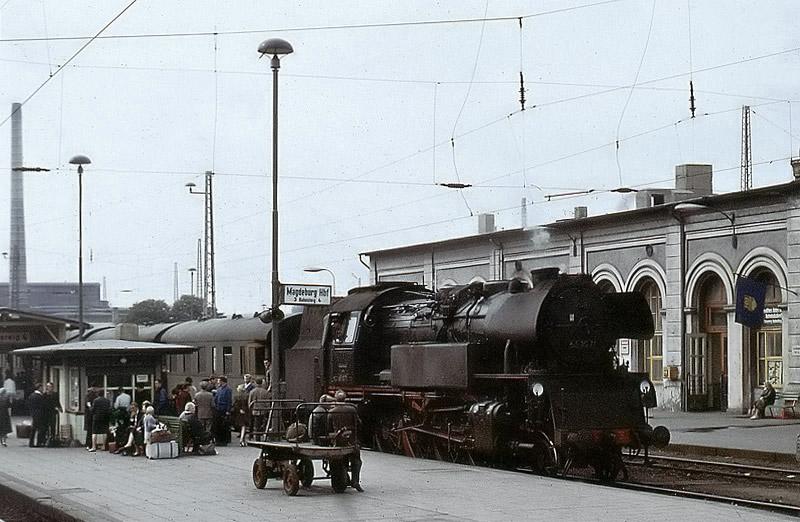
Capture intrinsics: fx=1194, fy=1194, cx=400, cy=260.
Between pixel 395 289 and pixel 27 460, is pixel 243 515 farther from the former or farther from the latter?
pixel 395 289

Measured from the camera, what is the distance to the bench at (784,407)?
3000 cm

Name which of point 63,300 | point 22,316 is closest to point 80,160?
point 22,316

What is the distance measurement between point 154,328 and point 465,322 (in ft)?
84.2

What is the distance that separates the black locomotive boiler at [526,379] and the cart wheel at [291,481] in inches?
180

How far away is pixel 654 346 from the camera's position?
36031mm

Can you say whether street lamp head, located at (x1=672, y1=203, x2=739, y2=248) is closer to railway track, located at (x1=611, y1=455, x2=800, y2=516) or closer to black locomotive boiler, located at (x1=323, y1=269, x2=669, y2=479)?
railway track, located at (x1=611, y1=455, x2=800, y2=516)

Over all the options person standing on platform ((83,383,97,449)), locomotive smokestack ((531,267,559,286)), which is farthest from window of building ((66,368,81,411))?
locomotive smokestack ((531,267,559,286))

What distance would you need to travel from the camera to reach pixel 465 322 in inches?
785

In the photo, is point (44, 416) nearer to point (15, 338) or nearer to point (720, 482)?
point (15, 338)

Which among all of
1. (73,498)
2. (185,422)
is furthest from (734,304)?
(73,498)

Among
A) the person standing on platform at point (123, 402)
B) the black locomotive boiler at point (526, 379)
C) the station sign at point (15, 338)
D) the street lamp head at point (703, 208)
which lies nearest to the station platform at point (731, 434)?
the black locomotive boiler at point (526, 379)

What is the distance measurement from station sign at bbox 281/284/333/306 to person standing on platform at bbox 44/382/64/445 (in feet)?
21.7

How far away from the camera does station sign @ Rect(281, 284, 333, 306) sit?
824 inches

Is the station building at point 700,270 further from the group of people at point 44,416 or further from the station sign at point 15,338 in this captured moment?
the station sign at point 15,338
